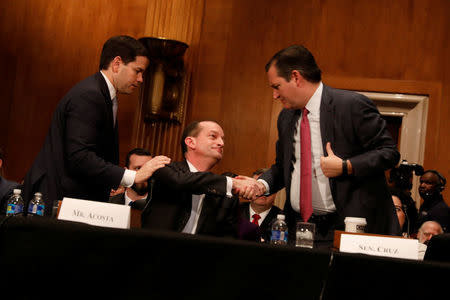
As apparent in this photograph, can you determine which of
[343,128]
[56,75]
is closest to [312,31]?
[56,75]

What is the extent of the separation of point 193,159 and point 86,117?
587mm

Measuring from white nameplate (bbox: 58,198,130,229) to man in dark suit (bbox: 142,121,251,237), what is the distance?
2.78 ft

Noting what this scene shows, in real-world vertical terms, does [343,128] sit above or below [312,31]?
below

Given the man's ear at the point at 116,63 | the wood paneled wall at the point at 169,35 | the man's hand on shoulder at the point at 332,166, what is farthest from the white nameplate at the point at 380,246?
the wood paneled wall at the point at 169,35

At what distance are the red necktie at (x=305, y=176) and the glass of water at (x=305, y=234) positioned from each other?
14cm

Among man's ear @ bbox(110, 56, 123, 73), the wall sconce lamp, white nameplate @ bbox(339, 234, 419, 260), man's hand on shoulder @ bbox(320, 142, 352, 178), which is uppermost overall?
the wall sconce lamp

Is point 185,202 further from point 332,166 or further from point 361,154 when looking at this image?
point 361,154

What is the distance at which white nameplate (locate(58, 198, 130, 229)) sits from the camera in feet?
5.88

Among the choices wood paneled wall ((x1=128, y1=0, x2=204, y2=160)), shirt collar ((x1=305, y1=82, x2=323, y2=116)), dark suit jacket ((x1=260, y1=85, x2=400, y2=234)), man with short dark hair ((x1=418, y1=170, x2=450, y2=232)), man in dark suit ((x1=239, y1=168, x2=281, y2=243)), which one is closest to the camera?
dark suit jacket ((x1=260, y1=85, x2=400, y2=234))

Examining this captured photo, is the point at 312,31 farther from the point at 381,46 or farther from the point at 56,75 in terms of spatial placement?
the point at 56,75

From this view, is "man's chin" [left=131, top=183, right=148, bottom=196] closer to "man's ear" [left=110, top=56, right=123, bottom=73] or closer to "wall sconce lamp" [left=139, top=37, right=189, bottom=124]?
"wall sconce lamp" [left=139, top=37, right=189, bottom=124]

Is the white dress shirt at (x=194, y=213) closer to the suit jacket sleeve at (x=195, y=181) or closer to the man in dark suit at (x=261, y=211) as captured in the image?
the suit jacket sleeve at (x=195, y=181)

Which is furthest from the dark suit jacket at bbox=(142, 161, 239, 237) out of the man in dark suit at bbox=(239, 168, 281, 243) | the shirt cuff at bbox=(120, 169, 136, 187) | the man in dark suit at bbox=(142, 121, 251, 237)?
the man in dark suit at bbox=(239, 168, 281, 243)

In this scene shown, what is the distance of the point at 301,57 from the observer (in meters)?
2.81
